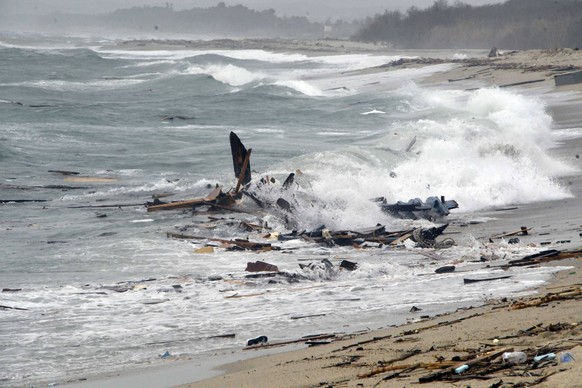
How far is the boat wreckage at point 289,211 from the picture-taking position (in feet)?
44.8

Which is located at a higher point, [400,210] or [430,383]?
[430,383]

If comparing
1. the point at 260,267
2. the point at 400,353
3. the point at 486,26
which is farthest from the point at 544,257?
the point at 486,26

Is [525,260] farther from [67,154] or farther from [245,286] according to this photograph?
[67,154]

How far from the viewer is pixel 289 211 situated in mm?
16266

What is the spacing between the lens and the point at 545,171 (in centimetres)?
2077

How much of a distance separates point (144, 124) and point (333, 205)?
19.0 metres

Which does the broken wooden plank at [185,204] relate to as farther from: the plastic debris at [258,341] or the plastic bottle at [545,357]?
the plastic bottle at [545,357]

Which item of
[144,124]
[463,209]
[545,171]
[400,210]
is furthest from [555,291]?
[144,124]

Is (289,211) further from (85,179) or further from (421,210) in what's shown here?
(85,179)

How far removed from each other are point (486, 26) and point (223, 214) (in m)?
85.9

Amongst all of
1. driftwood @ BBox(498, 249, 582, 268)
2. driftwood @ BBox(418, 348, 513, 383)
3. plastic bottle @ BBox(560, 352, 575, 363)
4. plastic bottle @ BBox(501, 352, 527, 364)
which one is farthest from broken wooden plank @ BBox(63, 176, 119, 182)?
plastic bottle @ BBox(560, 352, 575, 363)

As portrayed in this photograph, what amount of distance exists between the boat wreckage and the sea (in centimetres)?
15

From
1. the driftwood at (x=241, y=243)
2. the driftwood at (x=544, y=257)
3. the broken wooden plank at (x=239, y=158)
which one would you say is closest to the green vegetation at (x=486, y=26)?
the broken wooden plank at (x=239, y=158)

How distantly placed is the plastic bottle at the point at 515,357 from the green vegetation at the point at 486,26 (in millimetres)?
69085
